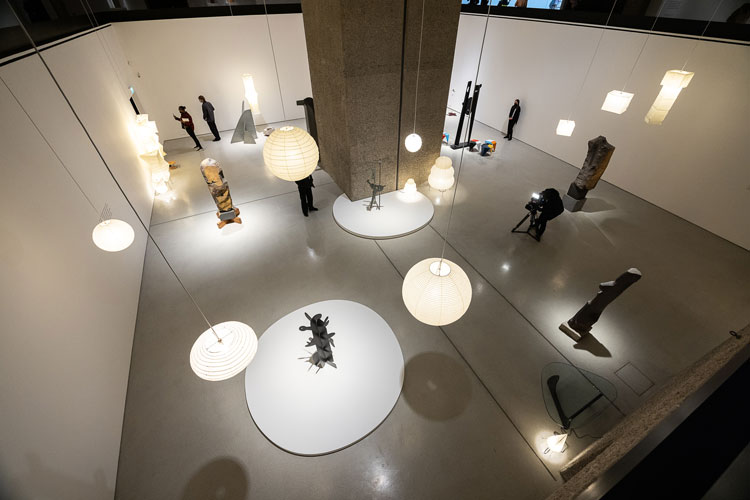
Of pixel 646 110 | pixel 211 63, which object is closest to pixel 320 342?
pixel 646 110

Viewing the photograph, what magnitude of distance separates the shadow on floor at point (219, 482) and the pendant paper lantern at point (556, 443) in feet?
9.01

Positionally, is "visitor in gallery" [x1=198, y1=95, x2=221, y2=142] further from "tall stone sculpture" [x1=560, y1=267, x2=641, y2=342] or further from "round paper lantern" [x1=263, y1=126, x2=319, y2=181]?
"tall stone sculpture" [x1=560, y1=267, x2=641, y2=342]

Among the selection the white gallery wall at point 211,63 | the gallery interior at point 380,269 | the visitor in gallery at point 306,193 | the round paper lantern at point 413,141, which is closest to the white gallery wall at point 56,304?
the gallery interior at point 380,269

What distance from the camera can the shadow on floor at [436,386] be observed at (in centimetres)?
313

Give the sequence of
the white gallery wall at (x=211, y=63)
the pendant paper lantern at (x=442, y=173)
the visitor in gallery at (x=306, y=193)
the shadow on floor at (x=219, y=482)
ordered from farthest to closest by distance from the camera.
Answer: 1. the white gallery wall at (x=211, y=63)
2. the visitor in gallery at (x=306, y=193)
3. the pendant paper lantern at (x=442, y=173)
4. the shadow on floor at (x=219, y=482)

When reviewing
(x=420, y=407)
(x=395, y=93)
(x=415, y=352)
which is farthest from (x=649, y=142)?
(x=420, y=407)

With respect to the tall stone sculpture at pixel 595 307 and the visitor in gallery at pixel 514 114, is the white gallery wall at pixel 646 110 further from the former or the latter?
the tall stone sculpture at pixel 595 307

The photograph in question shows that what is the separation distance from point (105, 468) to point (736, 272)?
813cm

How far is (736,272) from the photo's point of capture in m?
4.62

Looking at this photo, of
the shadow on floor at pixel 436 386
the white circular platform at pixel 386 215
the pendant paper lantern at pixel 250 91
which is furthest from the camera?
the pendant paper lantern at pixel 250 91

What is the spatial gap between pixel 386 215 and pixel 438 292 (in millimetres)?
3595

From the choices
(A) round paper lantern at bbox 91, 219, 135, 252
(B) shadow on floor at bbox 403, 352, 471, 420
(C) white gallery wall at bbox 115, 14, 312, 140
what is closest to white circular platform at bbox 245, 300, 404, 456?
(B) shadow on floor at bbox 403, 352, 471, 420

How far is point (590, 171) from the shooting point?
5.41 metres

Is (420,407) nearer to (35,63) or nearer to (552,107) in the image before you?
(35,63)
